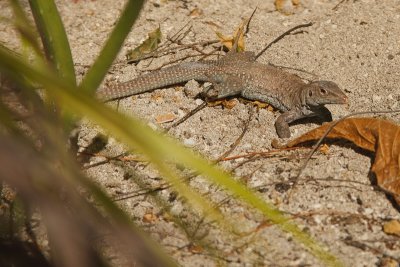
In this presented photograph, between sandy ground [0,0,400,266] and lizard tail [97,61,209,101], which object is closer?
sandy ground [0,0,400,266]

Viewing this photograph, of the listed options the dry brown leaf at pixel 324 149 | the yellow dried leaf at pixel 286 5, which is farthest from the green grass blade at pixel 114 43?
the yellow dried leaf at pixel 286 5

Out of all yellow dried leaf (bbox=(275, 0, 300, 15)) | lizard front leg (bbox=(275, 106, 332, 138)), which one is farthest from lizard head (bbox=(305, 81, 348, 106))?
yellow dried leaf (bbox=(275, 0, 300, 15))

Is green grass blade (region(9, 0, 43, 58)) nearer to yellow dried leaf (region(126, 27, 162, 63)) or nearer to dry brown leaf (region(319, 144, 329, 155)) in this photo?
dry brown leaf (region(319, 144, 329, 155))

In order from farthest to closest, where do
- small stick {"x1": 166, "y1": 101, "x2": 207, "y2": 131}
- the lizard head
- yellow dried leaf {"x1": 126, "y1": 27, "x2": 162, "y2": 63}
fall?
1. yellow dried leaf {"x1": 126, "y1": 27, "x2": 162, "y2": 63}
2. small stick {"x1": 166, "y1": 101, "x2": 207, "y2": 131}
3. the lizard head

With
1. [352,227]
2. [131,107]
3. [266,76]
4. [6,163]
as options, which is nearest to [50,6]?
[6,163]

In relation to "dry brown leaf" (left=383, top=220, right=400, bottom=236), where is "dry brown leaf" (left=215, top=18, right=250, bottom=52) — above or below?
above

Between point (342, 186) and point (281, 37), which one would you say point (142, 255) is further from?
point (281, 37)

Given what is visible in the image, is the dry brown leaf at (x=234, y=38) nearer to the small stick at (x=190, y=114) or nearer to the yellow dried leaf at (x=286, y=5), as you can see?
the yellow dried leaf at (x=286, y=5)
